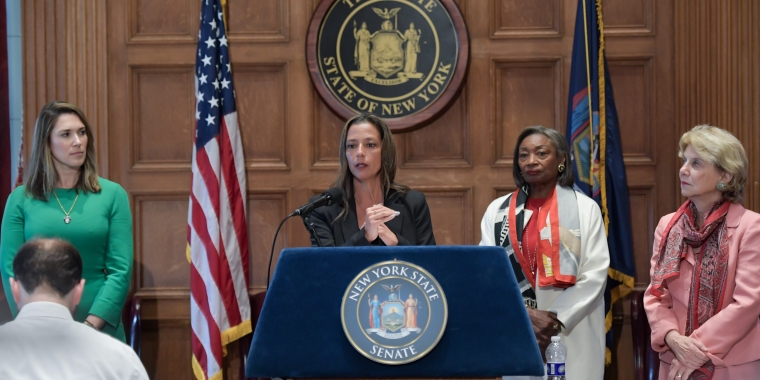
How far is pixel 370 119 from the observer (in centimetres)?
347

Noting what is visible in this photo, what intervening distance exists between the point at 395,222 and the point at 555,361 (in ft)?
2.78

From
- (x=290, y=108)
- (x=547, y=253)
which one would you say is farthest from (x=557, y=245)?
(x=290, y=108)

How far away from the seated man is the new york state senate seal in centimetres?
56

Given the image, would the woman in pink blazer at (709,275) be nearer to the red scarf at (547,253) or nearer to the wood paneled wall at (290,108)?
the red scarf at (547,253)

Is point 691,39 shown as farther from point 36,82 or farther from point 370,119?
point 36,82

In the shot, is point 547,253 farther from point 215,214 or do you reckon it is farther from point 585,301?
point 215,214

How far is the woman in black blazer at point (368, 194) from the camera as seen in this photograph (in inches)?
130

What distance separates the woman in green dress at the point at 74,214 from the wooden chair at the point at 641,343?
Answer: 274 cm

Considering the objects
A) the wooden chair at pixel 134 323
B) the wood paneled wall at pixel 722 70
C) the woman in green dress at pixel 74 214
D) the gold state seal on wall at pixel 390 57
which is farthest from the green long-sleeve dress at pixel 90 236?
the wood paneled wall at pixel 722 70

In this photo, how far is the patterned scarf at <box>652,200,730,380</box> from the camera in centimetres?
338

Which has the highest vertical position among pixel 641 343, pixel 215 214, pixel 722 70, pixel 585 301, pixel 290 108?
pixel 722 70

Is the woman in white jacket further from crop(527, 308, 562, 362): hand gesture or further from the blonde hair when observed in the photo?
the blonde hair

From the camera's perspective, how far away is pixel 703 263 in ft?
11.2

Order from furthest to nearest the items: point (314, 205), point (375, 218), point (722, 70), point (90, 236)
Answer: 1. point (722, 70)
2. point (90, 236)
3. point (375, 218)
4. point (314, 205)
